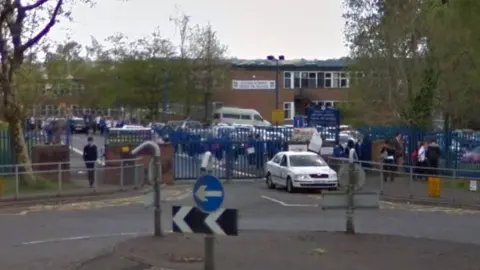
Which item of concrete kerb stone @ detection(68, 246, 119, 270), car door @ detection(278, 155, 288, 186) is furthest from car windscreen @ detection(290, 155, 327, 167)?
concrete kerb stone @ detection(68, 246, 119, 270)

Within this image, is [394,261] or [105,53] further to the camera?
[105,53]

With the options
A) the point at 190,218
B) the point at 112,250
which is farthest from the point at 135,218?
the point at 190,218

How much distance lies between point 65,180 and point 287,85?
6227 cm

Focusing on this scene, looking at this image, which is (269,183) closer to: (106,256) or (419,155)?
(419,155)

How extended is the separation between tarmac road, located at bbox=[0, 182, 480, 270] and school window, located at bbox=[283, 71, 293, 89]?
60591mm

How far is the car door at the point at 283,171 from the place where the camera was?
33.4 metres

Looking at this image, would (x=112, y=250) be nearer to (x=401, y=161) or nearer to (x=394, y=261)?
(x=394, y=261)

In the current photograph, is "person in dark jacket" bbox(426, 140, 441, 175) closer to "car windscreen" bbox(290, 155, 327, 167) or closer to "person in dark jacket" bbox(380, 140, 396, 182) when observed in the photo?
"person in dark jacket" bbox(380, 140, 396, 182)

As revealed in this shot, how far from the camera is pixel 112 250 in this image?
15.9 metres

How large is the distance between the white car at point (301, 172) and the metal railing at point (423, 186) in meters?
1.54

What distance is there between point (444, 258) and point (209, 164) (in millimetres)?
4845

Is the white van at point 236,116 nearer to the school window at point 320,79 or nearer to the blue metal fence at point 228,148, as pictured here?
the school window at point 320,79

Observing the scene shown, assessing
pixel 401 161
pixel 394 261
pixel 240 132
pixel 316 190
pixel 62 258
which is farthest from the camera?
pixel 240 132

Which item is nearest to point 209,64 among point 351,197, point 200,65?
point 200,65
